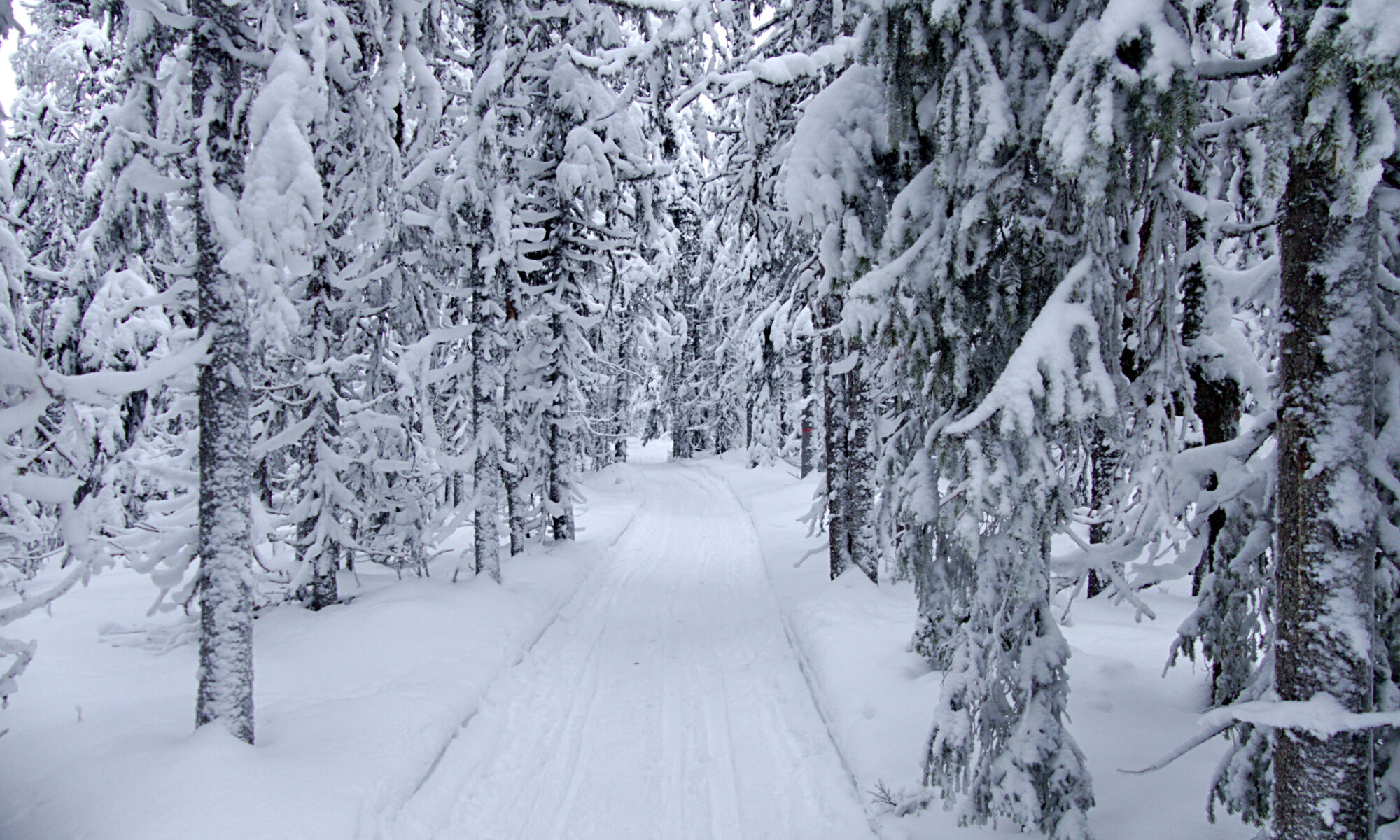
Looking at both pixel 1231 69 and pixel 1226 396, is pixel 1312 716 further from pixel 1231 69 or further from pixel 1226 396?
pixel 1226 396

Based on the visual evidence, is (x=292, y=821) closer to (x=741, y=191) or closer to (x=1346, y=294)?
(x=1346, y=294)

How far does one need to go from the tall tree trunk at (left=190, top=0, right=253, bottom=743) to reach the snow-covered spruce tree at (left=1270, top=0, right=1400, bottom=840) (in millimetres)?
6992

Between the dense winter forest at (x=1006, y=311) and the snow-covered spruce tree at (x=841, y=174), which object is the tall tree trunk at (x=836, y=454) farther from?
the snow-covered spruce tree at (x=841, y=174)

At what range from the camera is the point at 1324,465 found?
340cm

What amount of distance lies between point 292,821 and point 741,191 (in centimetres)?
1018

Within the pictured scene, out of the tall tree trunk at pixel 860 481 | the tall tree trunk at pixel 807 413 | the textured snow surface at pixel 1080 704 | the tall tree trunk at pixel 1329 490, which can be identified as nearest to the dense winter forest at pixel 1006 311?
the tall tree trunk at pixel 1329 490

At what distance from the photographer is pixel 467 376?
1299 centimetres

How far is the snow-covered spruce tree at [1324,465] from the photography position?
131 inches

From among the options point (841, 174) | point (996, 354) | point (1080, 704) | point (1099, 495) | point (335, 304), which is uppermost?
point (841, 174)

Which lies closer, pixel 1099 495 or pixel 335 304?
pixel 1099 495

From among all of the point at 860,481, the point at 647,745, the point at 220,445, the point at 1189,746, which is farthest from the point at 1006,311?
the point at 860,481

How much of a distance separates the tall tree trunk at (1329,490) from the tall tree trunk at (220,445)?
7.03 meters

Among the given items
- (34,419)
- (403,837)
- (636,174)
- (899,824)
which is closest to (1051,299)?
(899,824)

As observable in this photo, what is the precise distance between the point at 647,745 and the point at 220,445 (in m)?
4.86
